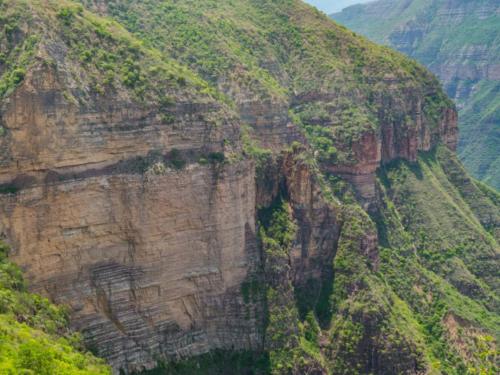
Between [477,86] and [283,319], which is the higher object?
[477,86]

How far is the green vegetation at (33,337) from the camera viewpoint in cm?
3709

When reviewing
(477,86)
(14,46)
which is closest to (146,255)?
(14,46)

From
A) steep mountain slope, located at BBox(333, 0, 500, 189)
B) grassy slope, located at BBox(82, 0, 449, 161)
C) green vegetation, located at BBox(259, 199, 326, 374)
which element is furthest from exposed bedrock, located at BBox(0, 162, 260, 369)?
steep mountain slope, located at BBox(333, 0, 500, 189)

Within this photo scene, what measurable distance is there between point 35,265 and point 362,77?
51.7 m

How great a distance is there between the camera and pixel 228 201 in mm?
54906

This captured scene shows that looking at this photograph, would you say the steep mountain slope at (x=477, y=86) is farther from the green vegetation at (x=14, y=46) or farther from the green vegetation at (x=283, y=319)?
the green vegetation at (x=14, y=46)

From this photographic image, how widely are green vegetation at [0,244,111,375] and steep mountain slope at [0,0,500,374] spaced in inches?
71.9

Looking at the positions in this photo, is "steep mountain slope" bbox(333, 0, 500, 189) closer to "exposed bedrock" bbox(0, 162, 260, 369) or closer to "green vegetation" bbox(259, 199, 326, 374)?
"green vegetation" bbox(259, 199, 326, 374)

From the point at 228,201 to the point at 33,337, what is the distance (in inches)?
737

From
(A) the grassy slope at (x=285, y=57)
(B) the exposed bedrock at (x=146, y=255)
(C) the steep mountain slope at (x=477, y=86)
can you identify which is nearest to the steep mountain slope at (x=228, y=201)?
(B) the exposed bedrock at (x=146, y=255)

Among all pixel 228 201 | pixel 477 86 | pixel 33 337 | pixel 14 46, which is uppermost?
pixel 14 46

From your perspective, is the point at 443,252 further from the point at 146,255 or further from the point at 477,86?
the point at 477,86

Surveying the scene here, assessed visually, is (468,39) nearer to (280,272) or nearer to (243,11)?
(243,11)

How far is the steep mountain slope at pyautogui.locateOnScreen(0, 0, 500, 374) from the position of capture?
4691 cm
